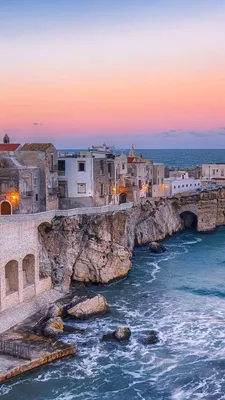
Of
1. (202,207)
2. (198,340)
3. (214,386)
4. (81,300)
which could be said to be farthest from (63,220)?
(202,207)

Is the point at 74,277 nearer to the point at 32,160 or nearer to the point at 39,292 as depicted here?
the point at 39,292

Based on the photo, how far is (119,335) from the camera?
34.6m

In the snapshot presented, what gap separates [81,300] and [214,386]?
47.3 feet

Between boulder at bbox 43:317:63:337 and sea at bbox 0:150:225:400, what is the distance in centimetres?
73

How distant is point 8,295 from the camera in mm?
37844

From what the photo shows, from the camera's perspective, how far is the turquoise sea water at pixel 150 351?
28391mm

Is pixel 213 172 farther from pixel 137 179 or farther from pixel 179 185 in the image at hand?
pixel 137 179

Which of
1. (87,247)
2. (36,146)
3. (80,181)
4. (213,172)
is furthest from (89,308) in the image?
(213,172)

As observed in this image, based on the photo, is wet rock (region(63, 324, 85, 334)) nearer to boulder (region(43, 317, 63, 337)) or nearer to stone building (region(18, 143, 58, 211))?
boulder (region(43, 317, 63, 337))

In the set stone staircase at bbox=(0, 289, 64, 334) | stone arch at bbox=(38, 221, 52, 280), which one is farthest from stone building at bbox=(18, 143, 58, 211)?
stone staircase at bbox=(0, 289, 64, 334)

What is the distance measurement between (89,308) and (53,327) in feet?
15.2

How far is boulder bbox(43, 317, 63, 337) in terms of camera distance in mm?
34469

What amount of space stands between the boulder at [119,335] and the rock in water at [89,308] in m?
4.31

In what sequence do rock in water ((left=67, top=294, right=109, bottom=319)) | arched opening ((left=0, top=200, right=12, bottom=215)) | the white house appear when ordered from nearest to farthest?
1. rock in water ((left=67, top=294, right=109, bottom=319))
2. arched opening ((left=0, top=200, right=12, bottom=215))
3. the white house
